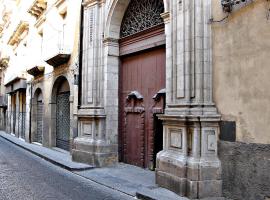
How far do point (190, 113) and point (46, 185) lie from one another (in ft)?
10.6

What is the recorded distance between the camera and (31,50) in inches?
711

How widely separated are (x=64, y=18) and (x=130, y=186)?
27.1ft

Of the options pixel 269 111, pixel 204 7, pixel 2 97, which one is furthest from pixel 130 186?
pixel 2 97

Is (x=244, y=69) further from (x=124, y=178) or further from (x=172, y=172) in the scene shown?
(x=124, y=178)

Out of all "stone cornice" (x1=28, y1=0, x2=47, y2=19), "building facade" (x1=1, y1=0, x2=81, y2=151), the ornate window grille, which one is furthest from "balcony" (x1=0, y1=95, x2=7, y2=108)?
the ornate window grille

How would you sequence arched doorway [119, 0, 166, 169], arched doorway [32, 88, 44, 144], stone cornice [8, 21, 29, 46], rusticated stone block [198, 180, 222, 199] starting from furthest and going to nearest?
stone cornice [8, 21, 29, 46] < arched doorway [32, 88, 44, 144] < arched doorway [119, 0, 166, 169] < rusticated stone block [198, 180, 222, 199]

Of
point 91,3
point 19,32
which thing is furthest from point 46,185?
point 19,32

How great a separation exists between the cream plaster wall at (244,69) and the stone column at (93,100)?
4184mm

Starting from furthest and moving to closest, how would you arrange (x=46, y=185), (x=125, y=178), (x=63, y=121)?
(x=63, y=121) < (x=125, y=178) < (x=46, y=185)

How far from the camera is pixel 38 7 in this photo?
15828 millimetres

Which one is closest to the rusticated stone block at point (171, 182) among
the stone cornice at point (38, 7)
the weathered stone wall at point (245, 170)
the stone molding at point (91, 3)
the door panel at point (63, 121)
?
the weathered stone wall at point (245, 170)

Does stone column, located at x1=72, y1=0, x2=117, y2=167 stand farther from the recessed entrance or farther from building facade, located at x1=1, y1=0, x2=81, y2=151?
the recessed entrance

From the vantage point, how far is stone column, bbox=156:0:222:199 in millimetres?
6141

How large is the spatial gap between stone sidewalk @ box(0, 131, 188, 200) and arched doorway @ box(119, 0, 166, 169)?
48 centimetres
